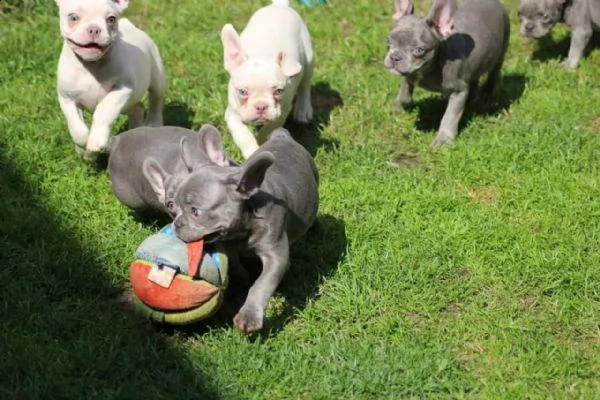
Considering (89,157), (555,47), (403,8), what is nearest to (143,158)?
(89,157)

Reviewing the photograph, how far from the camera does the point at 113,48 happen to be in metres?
5.98

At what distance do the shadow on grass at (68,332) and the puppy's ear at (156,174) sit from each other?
0.67 meters

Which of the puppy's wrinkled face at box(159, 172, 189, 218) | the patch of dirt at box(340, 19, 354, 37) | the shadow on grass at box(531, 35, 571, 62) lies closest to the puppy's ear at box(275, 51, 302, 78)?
the puppy's wrinkled face at box(159, 172, 189, 218)

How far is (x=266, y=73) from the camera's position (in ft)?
19.4

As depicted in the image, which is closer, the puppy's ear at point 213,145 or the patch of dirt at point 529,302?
the puppy's ear at point 213,145

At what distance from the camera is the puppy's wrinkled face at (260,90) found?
5.86 metres

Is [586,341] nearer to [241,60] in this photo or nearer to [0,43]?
[241,60]

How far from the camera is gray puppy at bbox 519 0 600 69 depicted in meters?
8.02

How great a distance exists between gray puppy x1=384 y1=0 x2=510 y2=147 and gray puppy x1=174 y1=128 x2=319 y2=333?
1.76 meters

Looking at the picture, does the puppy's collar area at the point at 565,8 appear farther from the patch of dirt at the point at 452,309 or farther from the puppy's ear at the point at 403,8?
the patch of dirt at the point at 452,309

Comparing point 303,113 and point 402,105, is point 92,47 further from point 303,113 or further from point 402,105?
point 402,105

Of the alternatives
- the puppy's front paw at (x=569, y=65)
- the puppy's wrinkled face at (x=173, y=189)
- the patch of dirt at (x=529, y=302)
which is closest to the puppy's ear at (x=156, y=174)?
the puppy's wrinkled face at (x=173, y=189)

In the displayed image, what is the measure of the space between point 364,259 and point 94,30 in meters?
2.15

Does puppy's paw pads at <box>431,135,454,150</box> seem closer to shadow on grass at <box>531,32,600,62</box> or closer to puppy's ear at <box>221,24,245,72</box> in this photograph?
puppy's ear at <box>221,24,245,72</box>
